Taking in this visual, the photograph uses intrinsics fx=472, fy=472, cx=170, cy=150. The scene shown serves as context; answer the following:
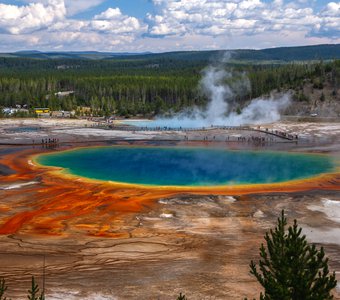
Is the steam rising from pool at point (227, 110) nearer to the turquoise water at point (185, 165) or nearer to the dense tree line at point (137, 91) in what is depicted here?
the dense tree line at point (137, 91)

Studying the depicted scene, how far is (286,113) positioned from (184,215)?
Result: 226 ft

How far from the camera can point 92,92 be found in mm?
127938

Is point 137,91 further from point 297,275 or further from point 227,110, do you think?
point 297,275

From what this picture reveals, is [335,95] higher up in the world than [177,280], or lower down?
higher up

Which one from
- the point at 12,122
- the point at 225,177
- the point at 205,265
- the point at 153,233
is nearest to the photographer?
the point at 205,265

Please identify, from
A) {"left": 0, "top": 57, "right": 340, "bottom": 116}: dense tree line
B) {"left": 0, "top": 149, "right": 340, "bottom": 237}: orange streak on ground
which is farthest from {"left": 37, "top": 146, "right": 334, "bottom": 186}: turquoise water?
{"left": 0, "top": 57, "right": 340, "bottom": 116}: dense tree line

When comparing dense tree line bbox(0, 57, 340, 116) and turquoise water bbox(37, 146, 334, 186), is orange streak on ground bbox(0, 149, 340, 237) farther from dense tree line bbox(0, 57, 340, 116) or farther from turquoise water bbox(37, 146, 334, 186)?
dense tree line bbox(0, 57, 340, 116)

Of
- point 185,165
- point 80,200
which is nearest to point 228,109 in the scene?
point 185,165

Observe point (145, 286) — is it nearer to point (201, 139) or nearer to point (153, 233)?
point (153, 233)

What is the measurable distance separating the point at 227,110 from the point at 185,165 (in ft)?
184

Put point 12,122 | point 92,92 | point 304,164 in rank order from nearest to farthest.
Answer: point 304,164
point 12,122
point 92,92

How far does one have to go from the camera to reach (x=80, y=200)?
32.7m

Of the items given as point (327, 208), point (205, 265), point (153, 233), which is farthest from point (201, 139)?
point (205, 265)

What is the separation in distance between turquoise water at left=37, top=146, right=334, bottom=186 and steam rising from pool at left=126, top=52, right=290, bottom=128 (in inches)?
1260
